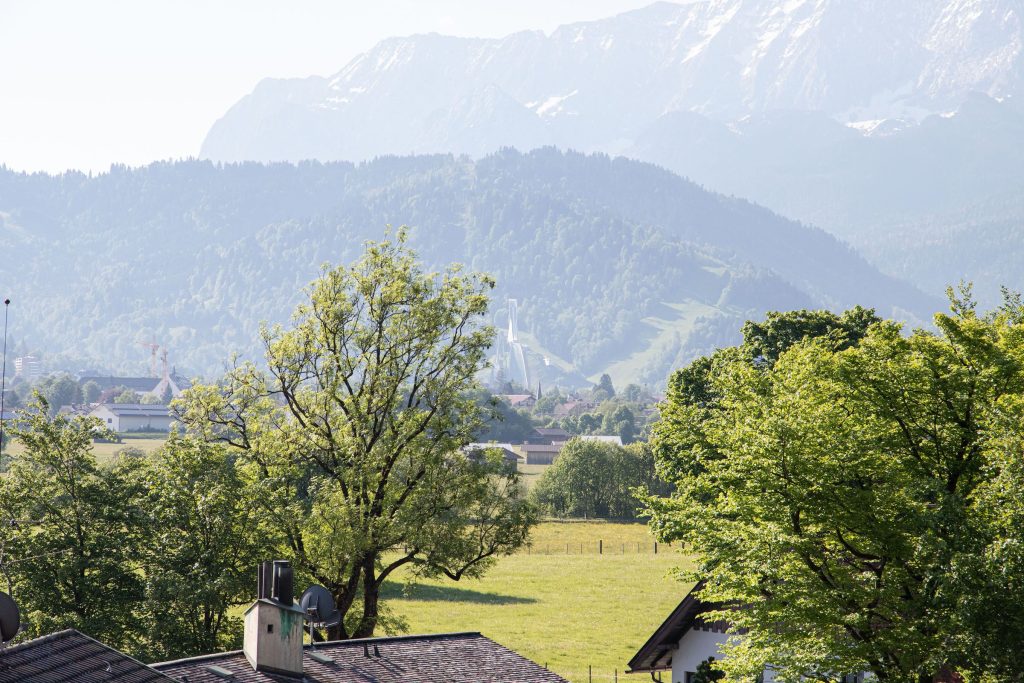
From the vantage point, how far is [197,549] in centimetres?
3809

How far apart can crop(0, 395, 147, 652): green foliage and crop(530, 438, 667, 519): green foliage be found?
287 feet

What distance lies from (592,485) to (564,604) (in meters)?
53.9

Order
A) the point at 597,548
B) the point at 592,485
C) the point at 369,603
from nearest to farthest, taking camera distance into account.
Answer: the point at 369,603, the point at 597,548, the point at 592,485

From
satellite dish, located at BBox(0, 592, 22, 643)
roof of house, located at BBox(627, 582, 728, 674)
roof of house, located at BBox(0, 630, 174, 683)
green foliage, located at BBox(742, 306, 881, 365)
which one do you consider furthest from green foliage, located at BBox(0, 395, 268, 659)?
green foliage, located at BBox(742, 306, 881, 365)

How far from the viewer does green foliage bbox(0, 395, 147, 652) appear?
36.3 m

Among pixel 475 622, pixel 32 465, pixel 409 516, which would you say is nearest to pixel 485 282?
pixel 409 516

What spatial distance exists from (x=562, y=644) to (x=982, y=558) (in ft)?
110

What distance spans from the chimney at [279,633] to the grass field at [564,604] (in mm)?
19060

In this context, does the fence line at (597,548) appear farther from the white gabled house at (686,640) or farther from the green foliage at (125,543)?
the green foliage at (125,543)

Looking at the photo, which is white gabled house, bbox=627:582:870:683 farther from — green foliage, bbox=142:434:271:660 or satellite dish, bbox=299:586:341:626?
satellite dish, bbox=299:586:341:626

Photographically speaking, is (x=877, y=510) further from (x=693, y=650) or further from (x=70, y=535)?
(x=70, y=535)

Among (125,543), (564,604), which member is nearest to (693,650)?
(125,543)

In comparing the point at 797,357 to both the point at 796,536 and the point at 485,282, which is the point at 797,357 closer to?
the point at 796,536

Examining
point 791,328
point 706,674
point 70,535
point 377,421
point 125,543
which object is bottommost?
point 706,674
